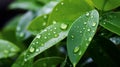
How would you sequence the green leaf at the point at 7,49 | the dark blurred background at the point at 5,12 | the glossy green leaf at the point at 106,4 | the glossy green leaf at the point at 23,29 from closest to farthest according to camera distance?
the glossy green leaf at the point at 106,4 < the green leaf at the point at 7,49 < the glossy green leaf at the point at 23,29 < the dark blurred background at the point at 5,12

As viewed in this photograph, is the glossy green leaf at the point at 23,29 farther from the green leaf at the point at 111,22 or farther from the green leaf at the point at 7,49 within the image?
the green leaf at the point at 111,22

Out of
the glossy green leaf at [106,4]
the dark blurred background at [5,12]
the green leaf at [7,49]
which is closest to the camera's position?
the glossy green leaf at [106,4]

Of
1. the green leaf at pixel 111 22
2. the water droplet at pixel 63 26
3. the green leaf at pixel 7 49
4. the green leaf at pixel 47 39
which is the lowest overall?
the green leaf at pixel 7 49

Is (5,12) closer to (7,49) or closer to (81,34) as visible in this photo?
(7,49)

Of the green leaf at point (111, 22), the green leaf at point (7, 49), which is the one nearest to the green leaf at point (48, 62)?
the green leaf at point (7, 49)

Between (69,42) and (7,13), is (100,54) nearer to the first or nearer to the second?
(69,42)

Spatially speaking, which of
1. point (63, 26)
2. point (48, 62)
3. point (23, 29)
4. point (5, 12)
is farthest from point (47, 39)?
point (5, 12)

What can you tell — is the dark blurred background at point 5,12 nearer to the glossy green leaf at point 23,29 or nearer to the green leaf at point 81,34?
the glossy green leaf at point 23,29

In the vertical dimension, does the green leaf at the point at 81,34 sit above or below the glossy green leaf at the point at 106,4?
above

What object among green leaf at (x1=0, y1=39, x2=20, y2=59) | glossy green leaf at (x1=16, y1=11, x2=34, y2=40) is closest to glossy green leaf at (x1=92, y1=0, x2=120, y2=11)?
green leaf at (x1=0, y1=39, x2=20, y2=59)

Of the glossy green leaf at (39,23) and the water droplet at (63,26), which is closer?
the water droplet at (63,26)
